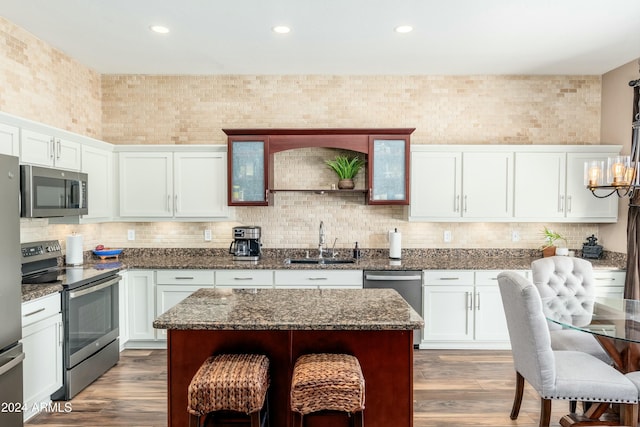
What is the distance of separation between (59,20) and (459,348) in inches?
188

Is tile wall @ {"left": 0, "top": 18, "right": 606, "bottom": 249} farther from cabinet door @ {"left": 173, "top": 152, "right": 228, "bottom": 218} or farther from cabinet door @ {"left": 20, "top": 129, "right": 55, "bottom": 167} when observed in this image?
cabinet door @ {"left": 20, "top": 129, "right": 55, "bottom": 167}

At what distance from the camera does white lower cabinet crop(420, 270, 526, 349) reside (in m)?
4.25

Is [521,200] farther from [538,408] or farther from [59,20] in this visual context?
[59,20]

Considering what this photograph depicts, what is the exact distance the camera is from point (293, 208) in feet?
16.0

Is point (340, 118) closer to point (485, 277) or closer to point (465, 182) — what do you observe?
point (465, 182)

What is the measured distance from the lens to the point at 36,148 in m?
3.26

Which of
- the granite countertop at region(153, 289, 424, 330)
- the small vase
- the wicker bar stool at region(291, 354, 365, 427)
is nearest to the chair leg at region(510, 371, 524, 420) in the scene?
the granite countertop at region(153, 289, 424, 330)

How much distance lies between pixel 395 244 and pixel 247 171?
180 centimetres

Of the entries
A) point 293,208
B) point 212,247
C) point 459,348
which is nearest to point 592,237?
point 459,348

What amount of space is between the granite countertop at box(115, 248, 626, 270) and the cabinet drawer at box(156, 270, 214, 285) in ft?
0.23

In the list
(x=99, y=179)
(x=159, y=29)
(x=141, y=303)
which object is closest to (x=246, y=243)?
(x=141, y=303)

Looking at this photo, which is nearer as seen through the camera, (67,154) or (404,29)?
(404,29)

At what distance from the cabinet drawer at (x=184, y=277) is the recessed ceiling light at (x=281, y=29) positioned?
2.37 m

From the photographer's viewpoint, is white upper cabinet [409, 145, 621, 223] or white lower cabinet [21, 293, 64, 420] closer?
white lower cabinet [21, 293, 64, 420]
